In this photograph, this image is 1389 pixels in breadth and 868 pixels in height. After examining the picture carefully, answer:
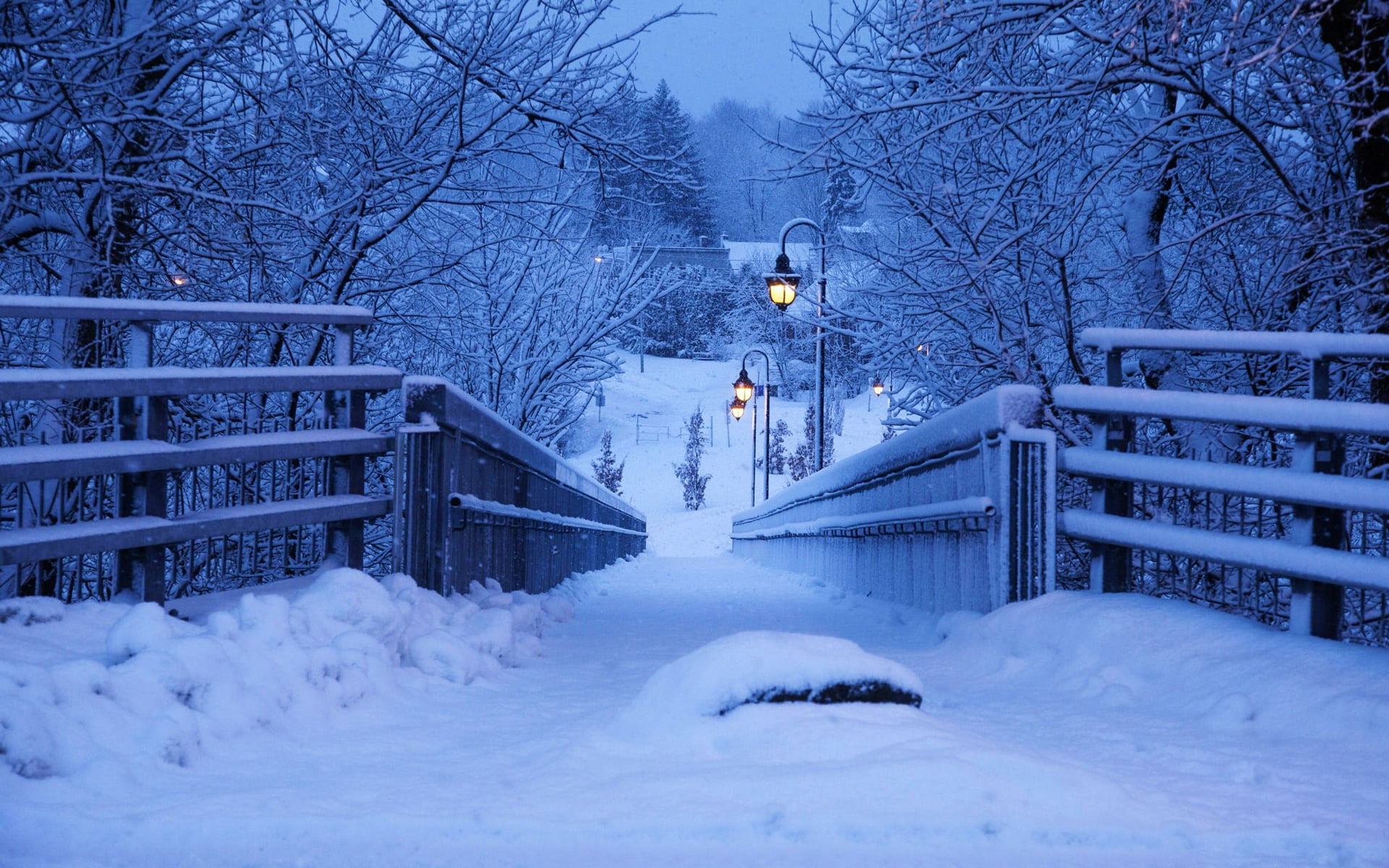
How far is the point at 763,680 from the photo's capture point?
4.07 meters

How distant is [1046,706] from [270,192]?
27.1 feet

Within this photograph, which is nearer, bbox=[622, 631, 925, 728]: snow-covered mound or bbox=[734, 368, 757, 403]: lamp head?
bbox=[622, 631, 925, 728]: snow-covered mound

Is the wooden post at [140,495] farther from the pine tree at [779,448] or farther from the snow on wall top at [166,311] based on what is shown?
the pine tree at [779,448]

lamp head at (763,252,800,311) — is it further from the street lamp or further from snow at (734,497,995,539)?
the street lamp

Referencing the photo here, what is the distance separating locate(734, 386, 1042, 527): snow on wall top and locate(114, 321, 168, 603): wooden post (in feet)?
14.0

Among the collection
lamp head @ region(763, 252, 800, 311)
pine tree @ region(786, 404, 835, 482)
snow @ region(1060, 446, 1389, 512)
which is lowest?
snow @ region(1060, 446, 1389, 512)

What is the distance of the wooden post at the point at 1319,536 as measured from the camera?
4.51 m

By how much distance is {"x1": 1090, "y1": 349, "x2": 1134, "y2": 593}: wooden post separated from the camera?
5898 mm

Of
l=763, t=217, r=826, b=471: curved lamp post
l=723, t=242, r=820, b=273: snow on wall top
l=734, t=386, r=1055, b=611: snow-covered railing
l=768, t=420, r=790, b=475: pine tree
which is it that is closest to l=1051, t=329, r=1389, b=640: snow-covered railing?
l=734, t=386, r=1055, b=611: snow-covered railing

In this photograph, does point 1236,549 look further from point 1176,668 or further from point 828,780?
point 828,780

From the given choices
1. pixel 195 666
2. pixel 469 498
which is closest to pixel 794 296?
pixel 469 498

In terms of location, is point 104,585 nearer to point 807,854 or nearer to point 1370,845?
point 807,854

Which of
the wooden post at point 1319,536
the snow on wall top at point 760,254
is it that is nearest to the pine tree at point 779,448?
the snow on wall top at point 760,254

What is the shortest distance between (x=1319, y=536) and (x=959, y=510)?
2636mm
